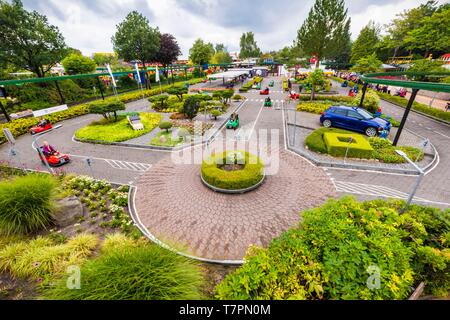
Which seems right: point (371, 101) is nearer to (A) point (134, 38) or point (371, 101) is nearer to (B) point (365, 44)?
(A) point (134, 38)

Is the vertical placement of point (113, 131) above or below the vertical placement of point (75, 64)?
below

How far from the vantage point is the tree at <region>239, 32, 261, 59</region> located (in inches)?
3482

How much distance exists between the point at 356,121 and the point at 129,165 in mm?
15780

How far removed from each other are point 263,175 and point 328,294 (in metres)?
6.49

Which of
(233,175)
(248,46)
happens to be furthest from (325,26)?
(248,46)

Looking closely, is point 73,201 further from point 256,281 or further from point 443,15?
point 443,15

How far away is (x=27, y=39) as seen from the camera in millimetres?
23078

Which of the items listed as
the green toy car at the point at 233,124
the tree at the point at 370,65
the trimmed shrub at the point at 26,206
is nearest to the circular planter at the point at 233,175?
the trimmed shrub at the point at 26,206

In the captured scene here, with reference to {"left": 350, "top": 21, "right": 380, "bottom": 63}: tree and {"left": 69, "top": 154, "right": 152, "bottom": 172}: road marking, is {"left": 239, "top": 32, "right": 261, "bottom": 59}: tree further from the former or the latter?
{"left": 69, "top": 154, "right": 152, "bottom": 172}: road marking

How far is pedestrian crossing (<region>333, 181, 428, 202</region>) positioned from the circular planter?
3.63 meters

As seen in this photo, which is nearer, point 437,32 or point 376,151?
point 376,151

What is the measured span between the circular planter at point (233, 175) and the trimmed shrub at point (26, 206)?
581cm

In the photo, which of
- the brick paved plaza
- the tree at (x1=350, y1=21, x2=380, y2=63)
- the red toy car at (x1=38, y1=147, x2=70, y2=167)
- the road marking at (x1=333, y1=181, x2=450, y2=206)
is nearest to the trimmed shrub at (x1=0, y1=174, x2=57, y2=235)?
the brick paved plaza

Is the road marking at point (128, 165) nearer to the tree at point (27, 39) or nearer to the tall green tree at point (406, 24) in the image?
the tree at point (27, 39)
